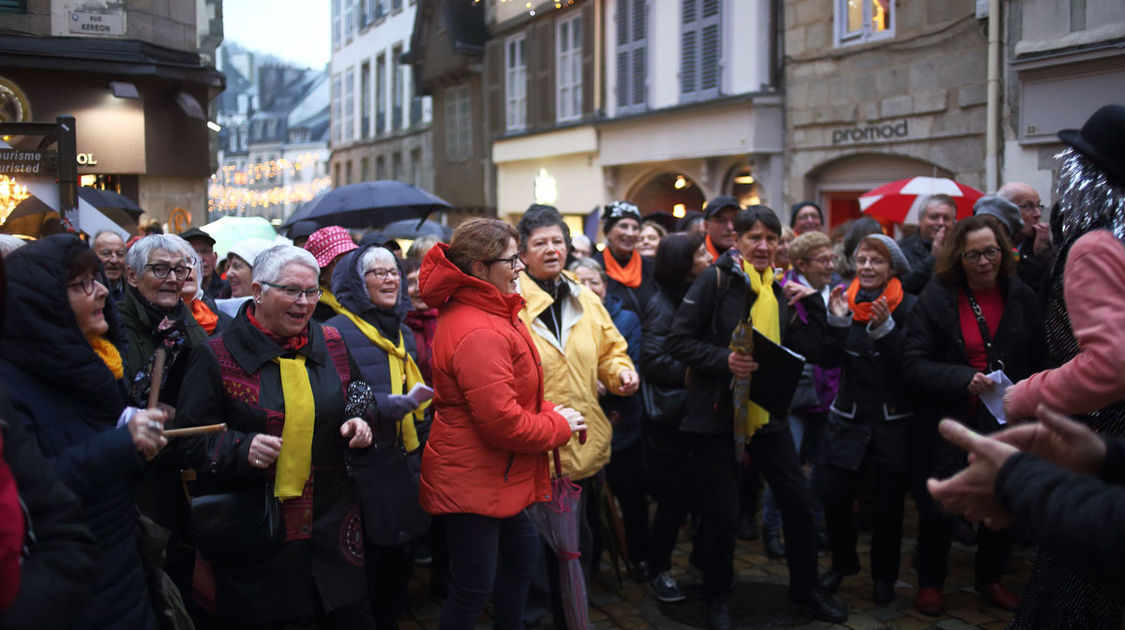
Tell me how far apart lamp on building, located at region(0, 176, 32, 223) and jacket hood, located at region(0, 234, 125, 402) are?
4255 mm

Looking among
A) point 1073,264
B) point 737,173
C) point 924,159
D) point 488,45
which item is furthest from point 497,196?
point 1073,264

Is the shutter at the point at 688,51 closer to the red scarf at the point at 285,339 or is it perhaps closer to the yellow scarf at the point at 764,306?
the yellow scarf at the point at 764,306

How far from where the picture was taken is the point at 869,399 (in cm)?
490

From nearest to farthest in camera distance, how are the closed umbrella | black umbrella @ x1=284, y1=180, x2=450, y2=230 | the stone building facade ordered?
1. the closed umbrella
2. black umbrella @ x1=284, y1=180, x2=450, y2=230
3. the stone building facade

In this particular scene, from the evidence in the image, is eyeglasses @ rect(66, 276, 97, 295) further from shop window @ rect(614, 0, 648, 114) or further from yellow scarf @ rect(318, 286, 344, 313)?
shop window @ rect(614, 0, 648, 114)

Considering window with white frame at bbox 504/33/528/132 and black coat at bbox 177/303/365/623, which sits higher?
window with white frame at bbox 504/33/528/132

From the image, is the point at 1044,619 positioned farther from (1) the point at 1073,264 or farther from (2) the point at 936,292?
(2) the point at 936,292

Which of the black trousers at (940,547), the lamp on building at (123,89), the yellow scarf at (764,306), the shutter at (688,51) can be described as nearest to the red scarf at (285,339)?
the yellow scarf at (764,306)

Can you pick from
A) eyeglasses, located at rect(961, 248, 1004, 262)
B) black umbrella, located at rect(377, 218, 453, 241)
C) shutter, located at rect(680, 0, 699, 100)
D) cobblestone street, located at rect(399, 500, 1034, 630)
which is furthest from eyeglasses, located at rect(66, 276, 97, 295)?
shutter, located at rect(680, 0, 699, 100)

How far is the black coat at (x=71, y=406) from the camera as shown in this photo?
2.31m

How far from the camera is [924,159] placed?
11539 mm

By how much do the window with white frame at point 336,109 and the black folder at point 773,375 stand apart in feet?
120

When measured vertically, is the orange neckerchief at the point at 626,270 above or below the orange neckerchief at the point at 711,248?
below

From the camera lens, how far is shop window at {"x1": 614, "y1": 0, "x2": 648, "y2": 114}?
17.5 meters
